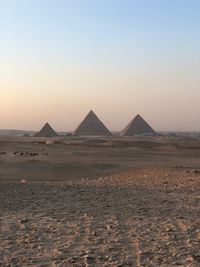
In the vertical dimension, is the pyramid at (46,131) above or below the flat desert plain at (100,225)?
above

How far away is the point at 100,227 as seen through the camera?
304 inches

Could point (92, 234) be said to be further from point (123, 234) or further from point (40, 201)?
point (40, 201)

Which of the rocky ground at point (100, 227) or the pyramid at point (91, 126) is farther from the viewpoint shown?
the pyramid at point (91, 126)

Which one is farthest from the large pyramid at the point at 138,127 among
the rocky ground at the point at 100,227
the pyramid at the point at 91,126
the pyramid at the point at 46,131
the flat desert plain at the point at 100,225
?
the rocky ground at the point at 100,227

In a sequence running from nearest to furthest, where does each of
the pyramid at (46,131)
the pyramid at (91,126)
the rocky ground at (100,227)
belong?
1. the rocky ground at (100,227)
2. the pyramid at (46,131)
3. the pyramid at (91,126)

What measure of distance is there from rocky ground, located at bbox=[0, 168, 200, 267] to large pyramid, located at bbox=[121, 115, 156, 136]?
3737 inches

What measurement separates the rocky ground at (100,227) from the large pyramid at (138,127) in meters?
94.9

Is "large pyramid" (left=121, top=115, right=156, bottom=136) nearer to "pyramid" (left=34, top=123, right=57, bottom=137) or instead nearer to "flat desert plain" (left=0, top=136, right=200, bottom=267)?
"pyramid" (left=34, top=123, right=57, bottom=137)

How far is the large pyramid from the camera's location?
107 metres

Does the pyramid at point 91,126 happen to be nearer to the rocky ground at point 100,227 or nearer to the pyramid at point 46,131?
the pyramid at point 46,131

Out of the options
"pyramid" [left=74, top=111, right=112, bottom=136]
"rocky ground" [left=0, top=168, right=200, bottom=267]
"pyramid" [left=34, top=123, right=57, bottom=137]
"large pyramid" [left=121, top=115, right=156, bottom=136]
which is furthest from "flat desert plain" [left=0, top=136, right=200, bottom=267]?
"large pyramid" [left=121, top=115, right=156, bottom=136]

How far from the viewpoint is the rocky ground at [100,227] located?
5.95 meters

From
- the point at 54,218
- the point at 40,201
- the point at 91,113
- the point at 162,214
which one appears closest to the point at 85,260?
the point at 54,218

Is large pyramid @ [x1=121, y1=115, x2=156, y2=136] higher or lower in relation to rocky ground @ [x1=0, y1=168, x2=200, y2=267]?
higher
